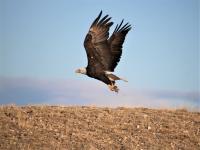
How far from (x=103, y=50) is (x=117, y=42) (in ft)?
2.66

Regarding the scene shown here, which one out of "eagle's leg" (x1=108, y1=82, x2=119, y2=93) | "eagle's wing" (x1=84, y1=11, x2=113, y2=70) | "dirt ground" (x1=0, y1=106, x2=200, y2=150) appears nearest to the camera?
"dirt ground" (x1=0, y1=106, x2=200, y2=150)

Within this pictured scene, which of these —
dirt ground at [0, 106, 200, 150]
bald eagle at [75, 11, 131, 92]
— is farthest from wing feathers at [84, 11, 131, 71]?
dirt ground at [0, 106, 200, 150]

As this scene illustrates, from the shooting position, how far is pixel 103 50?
14234 millimetres

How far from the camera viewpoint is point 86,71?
48.8 feet

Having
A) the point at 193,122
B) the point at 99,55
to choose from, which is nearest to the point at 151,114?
the point at 193,122

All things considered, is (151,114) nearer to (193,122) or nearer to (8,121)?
(193,122)

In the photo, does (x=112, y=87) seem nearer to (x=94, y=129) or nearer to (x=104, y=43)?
(x=104, y=43)

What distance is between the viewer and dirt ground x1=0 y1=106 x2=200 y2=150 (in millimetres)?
10797

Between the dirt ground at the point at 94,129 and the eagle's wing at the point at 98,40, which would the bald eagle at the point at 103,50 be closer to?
the eagle's wing at the point at 98,40

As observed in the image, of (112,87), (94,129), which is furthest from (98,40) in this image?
(94,129)

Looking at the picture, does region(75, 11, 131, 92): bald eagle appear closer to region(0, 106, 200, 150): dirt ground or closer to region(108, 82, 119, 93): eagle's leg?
region(108, 82, 119, 93): eagle's leg

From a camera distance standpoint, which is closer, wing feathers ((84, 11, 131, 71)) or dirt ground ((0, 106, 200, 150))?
dirt ground ((0, 106, 200, 150))

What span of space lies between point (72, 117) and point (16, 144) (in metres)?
2.12

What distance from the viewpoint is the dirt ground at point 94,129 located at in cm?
1080
